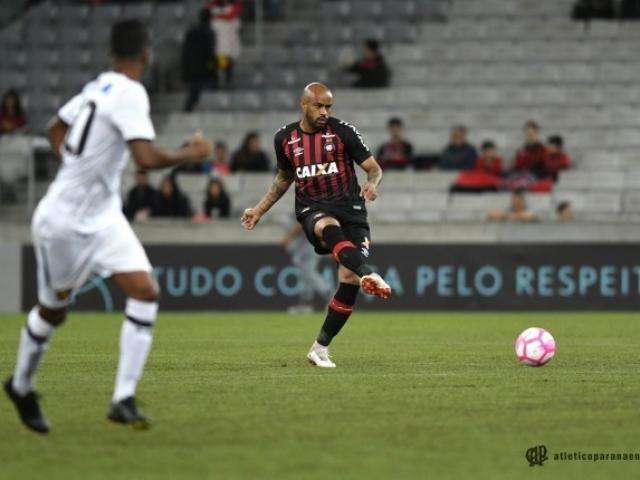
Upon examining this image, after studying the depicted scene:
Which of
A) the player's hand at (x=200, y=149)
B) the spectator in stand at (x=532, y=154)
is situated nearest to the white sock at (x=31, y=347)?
the player's hand at (x=200, y=149)

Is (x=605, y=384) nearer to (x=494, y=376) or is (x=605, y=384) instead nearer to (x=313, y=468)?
(x=494, y=376)

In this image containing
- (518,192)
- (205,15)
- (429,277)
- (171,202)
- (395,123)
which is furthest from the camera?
(205,15)

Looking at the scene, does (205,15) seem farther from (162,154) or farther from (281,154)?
(162,154)

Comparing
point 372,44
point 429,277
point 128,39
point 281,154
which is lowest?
point 429,277

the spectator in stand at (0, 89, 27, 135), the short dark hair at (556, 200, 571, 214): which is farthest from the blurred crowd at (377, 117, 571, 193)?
the spectator in stand at (0, 89, 27, 135)

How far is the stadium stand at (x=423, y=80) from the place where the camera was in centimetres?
2297

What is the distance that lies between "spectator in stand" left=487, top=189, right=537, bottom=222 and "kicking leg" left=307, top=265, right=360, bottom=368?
33.7ft

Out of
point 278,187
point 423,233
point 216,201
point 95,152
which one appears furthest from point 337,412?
point 216,201

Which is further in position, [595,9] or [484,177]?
[595,9]

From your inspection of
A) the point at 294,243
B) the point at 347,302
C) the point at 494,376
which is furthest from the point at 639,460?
the point at 294,243

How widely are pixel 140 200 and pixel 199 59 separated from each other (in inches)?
156

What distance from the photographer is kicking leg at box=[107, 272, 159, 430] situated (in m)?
7.33

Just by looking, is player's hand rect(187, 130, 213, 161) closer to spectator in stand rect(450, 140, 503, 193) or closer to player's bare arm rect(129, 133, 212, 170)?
player's bare arm rect(129, 133, 212, 170)

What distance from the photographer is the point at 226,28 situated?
2561 cm
